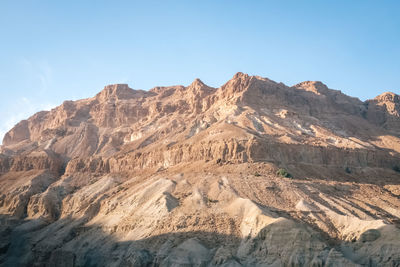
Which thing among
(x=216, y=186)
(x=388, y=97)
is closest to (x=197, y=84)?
(x=388, y=97)

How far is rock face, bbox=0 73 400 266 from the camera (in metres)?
41.4

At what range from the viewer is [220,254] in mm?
40219

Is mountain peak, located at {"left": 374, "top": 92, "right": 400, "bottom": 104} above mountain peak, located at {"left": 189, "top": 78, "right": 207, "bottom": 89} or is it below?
below

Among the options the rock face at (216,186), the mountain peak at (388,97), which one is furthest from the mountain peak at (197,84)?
the mountain peak at (388,97)

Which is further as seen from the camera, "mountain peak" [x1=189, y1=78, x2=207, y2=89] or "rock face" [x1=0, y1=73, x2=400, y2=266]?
"mountain peak" [x1=189, y1=78, x2=207, y2=89]

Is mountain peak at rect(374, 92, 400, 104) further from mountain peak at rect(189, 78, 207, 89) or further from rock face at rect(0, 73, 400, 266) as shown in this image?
mountain peak at rect(189, 78, 207, 89)

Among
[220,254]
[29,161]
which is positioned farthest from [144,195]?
[29,161]

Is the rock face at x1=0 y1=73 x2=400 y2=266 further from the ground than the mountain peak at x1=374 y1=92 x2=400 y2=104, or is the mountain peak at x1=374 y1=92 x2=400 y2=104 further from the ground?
the mountain peak at x1=374 y1=92 x2=400 y2=104

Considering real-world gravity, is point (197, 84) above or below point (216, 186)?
above

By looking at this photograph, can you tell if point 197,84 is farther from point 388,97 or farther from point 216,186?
point 216,186

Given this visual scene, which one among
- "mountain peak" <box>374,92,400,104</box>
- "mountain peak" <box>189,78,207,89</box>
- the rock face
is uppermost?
"mountain peak" <box>189,78,207,89</box>

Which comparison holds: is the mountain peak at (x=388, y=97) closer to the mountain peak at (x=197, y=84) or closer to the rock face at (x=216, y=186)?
the rock face at (x=216, y=186)

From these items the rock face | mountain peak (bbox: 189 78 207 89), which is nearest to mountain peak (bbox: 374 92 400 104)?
the rock face

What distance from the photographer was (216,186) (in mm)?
56094
